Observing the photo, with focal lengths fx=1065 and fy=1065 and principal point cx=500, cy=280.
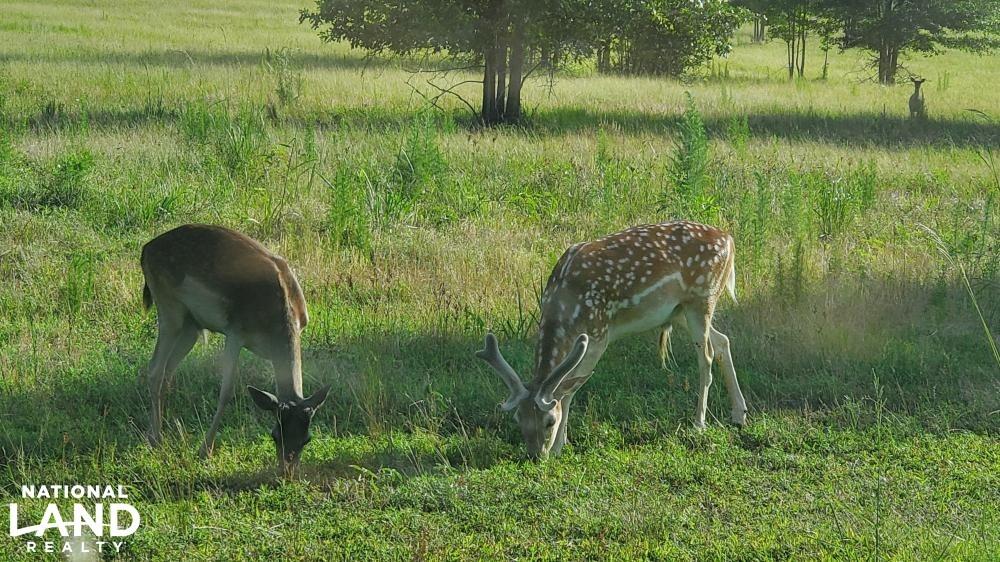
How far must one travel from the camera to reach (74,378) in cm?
732

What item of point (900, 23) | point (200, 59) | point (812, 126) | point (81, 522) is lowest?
point (81, 522)

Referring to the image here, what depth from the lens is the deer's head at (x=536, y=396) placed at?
20.3 feet

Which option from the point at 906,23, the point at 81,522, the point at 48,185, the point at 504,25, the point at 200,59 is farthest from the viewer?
the point at 906,23

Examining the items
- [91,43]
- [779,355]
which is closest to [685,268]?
[779,355]

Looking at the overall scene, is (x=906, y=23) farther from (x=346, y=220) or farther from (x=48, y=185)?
(x=48, y=185)

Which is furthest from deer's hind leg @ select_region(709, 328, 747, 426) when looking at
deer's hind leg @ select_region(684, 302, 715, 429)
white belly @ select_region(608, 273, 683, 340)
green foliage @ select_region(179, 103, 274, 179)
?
green foliage @ select_region(179, 103, 274, 179)

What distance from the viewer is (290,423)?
6.05m

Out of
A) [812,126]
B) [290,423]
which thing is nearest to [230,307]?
[290,423]

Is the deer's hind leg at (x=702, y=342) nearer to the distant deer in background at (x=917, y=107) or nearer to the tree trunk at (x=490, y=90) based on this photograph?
the tree trunk at (x=490, y=90)

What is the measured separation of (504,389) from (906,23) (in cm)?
3288

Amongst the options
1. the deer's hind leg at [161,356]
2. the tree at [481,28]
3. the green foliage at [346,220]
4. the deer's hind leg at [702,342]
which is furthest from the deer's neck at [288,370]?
the tree at [481,28]

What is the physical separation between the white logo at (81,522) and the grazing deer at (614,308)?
2.18m

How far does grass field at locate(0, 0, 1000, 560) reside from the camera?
18.9 feet

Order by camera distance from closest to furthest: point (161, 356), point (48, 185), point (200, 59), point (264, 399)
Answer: point (264, 399) < point (161, 356) < point (48, 185) < point (200, 59)
